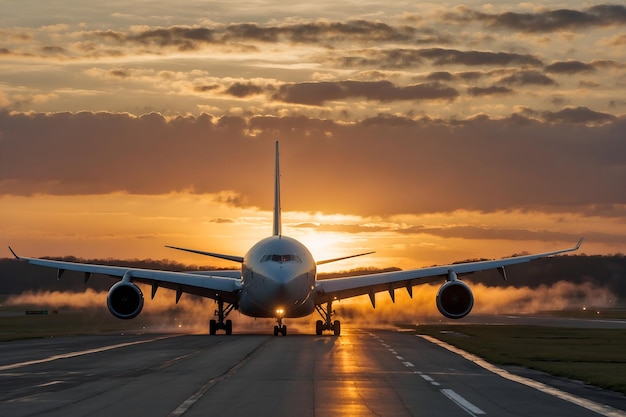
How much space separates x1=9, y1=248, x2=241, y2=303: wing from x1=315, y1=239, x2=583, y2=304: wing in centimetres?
A: 524

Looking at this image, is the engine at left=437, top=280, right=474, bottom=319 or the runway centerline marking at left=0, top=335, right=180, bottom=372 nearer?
the runway centerline marking at left=0, top=335, right=180, bottom=372

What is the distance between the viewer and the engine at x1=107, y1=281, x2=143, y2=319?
209 ft

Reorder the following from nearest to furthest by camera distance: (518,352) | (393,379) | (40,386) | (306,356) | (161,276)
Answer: (40,386) → (393,379) → (306,356) → (518,352) → (161,276)

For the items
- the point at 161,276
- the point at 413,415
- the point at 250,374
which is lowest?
the point at 413,415

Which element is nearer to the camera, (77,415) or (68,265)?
(77,415)

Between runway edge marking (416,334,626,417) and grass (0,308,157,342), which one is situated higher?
grass (0,308,157,342)

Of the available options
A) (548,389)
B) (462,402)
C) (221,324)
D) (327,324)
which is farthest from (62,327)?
(462,402)

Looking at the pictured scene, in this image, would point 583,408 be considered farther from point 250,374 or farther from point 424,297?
point 424,297

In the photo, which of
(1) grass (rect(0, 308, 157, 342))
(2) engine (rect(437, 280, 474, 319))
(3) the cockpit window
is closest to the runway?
(3) the cockpit window

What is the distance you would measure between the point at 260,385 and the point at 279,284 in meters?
30.9

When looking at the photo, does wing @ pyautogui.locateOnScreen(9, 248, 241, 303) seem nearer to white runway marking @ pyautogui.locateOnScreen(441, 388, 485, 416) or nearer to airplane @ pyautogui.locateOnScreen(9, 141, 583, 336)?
airplane @ pyautogui.locateOnScreen(9, 141, 583, 336)

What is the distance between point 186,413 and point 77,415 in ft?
6.32

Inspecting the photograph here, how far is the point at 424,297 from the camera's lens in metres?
109

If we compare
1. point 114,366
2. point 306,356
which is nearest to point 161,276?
point 306,356
